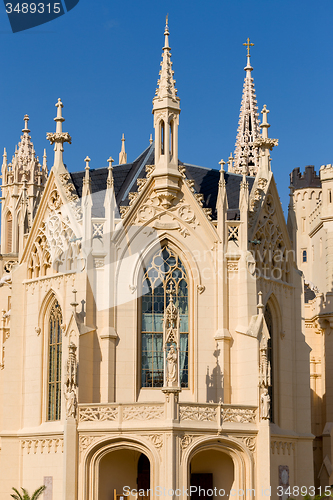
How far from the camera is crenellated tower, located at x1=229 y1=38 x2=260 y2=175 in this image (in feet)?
235

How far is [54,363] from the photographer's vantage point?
3722 centimetres

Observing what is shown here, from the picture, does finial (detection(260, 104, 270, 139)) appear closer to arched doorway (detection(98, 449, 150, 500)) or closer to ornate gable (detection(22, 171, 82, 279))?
ornate gable (detection(22, 171, 82, 279))

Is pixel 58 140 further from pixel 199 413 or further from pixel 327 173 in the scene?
pixel 327 173

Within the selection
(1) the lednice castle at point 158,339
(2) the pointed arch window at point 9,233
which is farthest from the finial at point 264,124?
(2) the pointed arch window at point 9,233

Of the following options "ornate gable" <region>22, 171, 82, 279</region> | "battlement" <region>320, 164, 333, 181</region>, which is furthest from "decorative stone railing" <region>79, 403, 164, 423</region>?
"battlement" <region>320, 164, 333, 181</region>

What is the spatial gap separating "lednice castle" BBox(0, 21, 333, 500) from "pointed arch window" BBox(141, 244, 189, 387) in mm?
58

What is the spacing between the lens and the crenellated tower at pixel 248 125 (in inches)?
2822

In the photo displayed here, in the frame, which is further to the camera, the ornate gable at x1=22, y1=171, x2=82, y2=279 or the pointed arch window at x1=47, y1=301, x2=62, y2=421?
the ornate gable at x1=22, y1=171, x2=82, y2=279

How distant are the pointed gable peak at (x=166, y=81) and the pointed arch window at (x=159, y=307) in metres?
6.29

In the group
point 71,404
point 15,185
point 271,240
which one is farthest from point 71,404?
point 15,185

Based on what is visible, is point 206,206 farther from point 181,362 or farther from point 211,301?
point 181,362

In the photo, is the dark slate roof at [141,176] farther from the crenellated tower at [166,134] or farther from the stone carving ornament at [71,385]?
the stone carving ornament at [71,385]

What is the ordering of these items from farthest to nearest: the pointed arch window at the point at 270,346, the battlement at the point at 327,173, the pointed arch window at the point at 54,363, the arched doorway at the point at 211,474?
1. the battlement at the point at 327,173
2. the pointed arch window at the point at 270,346
3. the pointed arch window at the point at 54,363
4. the arched doorway at the point at 211,474

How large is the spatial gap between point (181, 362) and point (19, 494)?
8.26 meters
